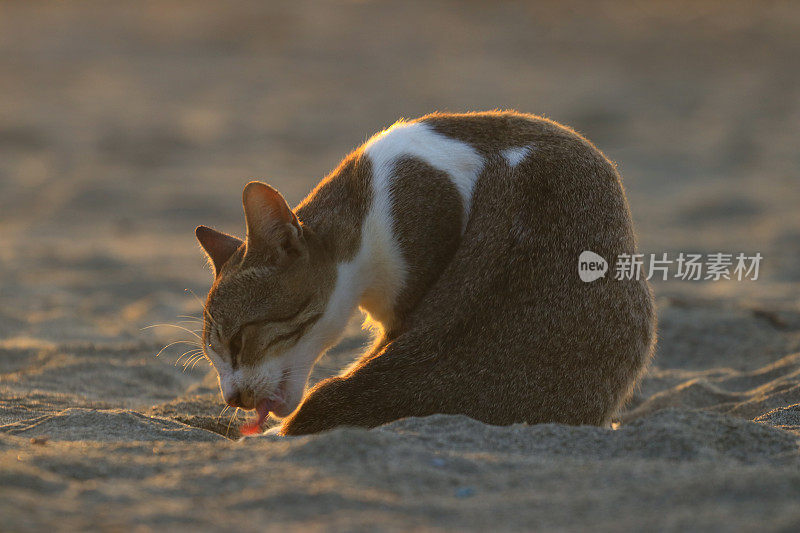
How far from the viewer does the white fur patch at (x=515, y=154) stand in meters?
3.72

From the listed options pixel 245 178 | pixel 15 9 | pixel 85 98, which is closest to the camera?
pixel 245 178

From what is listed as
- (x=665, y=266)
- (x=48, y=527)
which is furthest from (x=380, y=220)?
(x=665, y=266)

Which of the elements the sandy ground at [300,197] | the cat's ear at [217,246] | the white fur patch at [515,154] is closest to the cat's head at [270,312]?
the cat's ear at [217,246]

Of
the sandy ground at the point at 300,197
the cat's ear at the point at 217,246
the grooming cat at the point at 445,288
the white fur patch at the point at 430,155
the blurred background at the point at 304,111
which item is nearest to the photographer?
the sandy ground at the point at 300,197

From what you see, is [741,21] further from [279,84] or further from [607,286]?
[607,286]

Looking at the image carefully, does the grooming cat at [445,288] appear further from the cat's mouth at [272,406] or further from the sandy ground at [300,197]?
the sandy ground at [300,197]

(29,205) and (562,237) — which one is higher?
(29,205)

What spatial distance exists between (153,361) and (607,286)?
3.03m

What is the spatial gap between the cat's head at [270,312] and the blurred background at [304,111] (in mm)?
2730

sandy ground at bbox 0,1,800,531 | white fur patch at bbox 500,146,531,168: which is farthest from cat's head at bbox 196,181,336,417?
white fur patch at bbox 500,146,531,168

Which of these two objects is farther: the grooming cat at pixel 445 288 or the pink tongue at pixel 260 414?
the pink tongue at pixel 260 414

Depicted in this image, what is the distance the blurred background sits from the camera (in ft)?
27.5

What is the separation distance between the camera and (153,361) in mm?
5562

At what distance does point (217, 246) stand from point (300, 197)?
6.37 metres
